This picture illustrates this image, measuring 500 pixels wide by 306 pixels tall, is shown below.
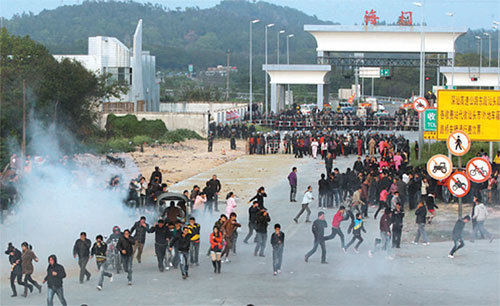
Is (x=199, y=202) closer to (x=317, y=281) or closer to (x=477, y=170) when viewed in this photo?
(x=317, y=281)

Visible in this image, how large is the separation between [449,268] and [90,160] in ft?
72.9

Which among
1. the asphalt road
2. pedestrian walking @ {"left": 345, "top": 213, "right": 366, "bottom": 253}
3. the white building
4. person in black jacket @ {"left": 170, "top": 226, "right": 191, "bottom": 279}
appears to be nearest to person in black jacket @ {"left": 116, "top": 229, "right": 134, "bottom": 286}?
the asphalt road

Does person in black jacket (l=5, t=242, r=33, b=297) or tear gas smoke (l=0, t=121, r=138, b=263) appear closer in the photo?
person in black jacket (l=5, t=242, r=33, b=297)

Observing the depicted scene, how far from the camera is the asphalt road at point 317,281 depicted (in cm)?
1562

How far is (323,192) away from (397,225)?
7.17 metres

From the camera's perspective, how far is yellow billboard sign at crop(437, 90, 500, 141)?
26.5 m

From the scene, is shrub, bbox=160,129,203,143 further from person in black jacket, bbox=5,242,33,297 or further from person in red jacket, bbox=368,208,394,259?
person in black jacket, bbox=5,242,33,297

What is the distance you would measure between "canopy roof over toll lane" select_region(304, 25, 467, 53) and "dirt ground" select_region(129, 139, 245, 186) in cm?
1595

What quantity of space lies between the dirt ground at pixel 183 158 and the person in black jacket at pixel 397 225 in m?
15.7

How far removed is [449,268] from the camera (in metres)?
18.0

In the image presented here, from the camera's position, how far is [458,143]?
1911cm

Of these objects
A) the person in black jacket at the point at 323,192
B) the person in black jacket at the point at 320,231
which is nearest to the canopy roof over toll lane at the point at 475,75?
the person in black jacket at the point at 323,192

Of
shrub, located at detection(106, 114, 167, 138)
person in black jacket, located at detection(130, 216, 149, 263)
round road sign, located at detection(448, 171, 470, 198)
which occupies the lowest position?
person in black jacket, located at detection(130, 216, 149, 263)

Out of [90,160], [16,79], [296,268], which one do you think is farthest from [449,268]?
[16,79]
